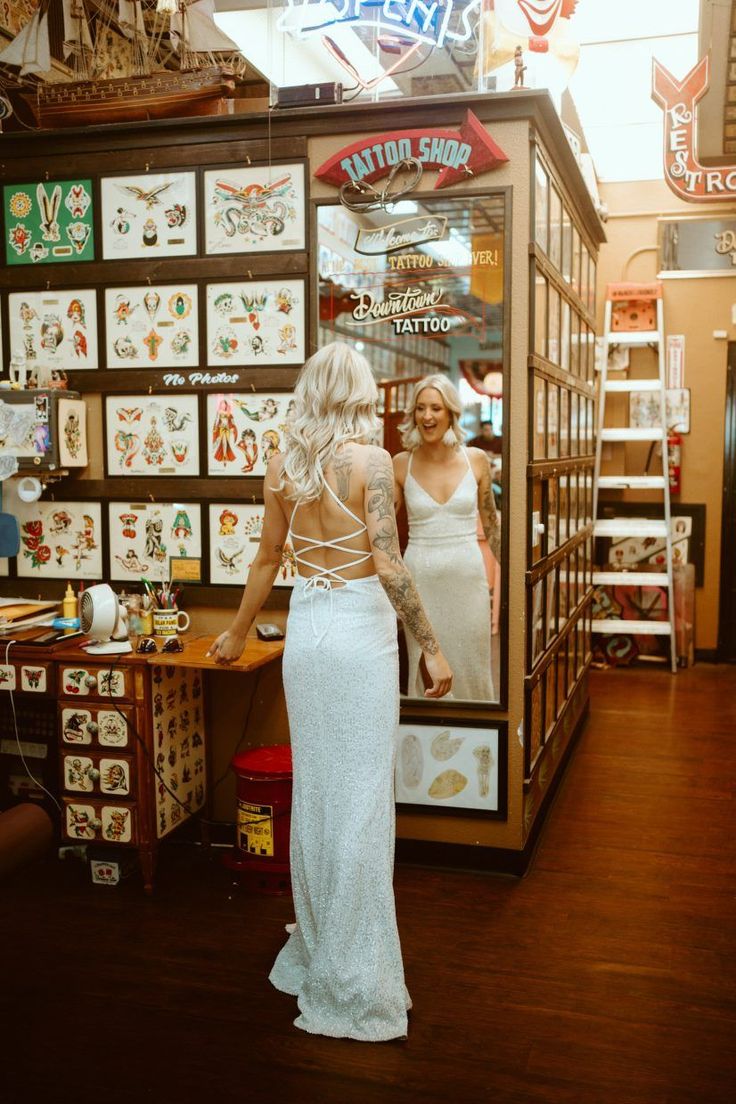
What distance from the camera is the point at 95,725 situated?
3385 millimetres

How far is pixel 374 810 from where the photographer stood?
8.41ft

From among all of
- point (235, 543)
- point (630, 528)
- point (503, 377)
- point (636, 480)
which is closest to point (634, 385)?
point (636, 480)

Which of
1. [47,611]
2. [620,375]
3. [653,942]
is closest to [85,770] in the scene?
→ [47,611]

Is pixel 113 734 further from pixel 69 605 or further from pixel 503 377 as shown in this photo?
pixel 503 377

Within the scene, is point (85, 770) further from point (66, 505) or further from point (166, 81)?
point (166, 81)

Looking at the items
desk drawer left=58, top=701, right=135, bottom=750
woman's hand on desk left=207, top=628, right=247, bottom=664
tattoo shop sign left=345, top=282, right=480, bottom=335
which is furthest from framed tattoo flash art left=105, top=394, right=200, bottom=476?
woman's hand on desk left=207, top=628, right=247, bottom=664

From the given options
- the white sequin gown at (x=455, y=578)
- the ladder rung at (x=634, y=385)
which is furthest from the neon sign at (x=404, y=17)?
the ladder rung at (x=634, y=385)

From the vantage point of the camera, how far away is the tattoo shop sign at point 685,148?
5.49m

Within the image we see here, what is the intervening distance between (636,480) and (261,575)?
179 inches

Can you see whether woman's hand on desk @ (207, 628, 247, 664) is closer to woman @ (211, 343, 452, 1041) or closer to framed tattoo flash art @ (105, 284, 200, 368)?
woman @ (211, 343, 452, 1041)

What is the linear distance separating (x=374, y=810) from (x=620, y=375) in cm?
552

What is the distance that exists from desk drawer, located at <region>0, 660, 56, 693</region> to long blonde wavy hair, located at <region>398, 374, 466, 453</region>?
60.1 inches

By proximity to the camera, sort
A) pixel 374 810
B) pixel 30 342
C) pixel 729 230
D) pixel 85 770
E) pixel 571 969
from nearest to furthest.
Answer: pixel 374 810
pixel 571 969
pixel 85 770
pixel 30 342
pixel 729 230

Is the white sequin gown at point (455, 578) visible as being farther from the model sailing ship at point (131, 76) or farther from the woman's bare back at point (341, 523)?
the model sailing ship at point (131, 76)
